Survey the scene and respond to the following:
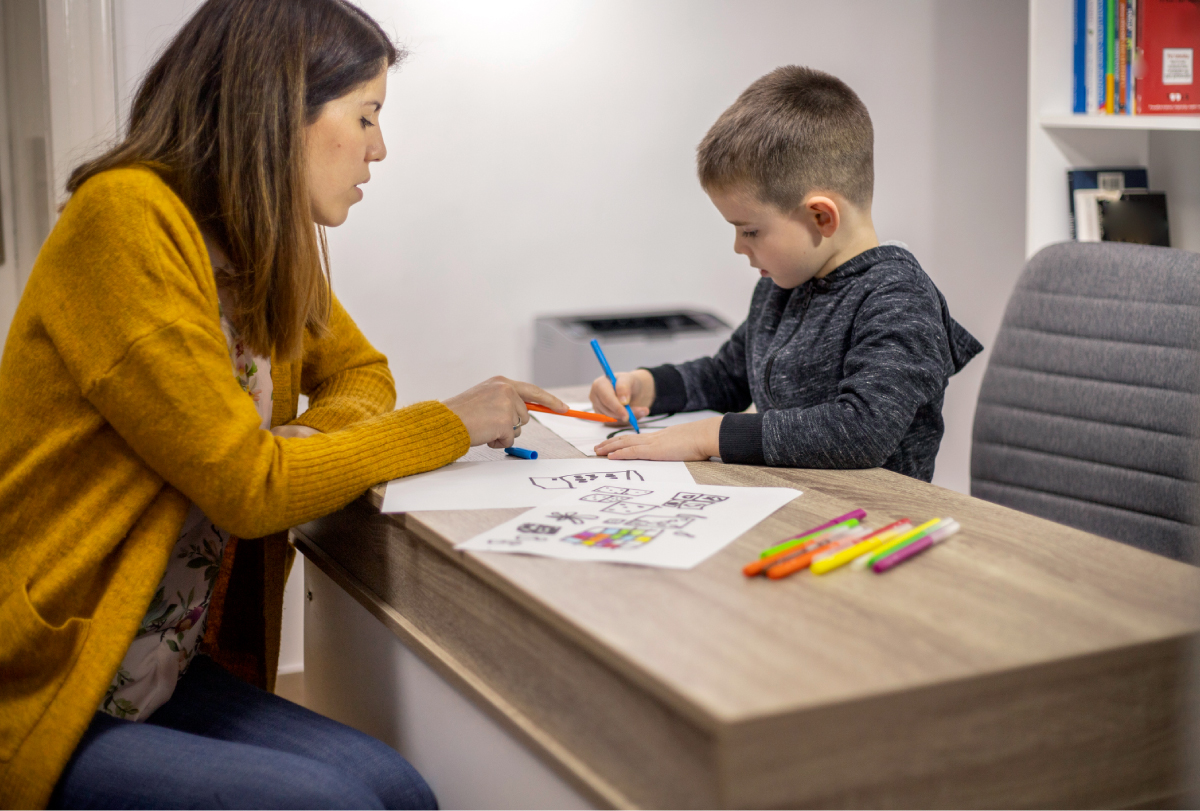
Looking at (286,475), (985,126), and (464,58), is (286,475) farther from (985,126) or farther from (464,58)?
(985,126)

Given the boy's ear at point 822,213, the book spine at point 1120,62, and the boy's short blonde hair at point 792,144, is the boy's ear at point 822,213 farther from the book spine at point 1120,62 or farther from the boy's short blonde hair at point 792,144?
the book spine at point 1120,62

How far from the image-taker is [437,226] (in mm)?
2242

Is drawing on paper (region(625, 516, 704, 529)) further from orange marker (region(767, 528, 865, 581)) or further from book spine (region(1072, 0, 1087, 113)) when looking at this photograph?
book spine (region(1072, 0, 1087, 113))

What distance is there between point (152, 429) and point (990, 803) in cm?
70

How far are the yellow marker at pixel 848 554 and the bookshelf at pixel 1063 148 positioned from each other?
4.59 ft

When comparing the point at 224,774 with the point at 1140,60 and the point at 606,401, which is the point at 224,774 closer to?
the point at 606,401

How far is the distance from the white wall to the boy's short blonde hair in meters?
1.09

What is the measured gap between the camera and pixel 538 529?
84cm

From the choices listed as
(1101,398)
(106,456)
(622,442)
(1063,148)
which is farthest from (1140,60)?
(106,456)

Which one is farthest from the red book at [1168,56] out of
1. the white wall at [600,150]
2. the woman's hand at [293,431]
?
the woman's hand at [293,431]

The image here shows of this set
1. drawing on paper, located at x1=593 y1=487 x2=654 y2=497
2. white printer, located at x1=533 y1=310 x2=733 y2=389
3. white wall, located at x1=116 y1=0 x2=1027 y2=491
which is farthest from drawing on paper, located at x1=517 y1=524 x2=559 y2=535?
white wall, located at x1=116 y1=0 x2=1027 y2=491

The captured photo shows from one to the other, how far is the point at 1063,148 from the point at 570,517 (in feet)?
5.16

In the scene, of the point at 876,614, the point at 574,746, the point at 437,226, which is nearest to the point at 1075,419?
the point at 876,614

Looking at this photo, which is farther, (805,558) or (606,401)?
(606,401)
